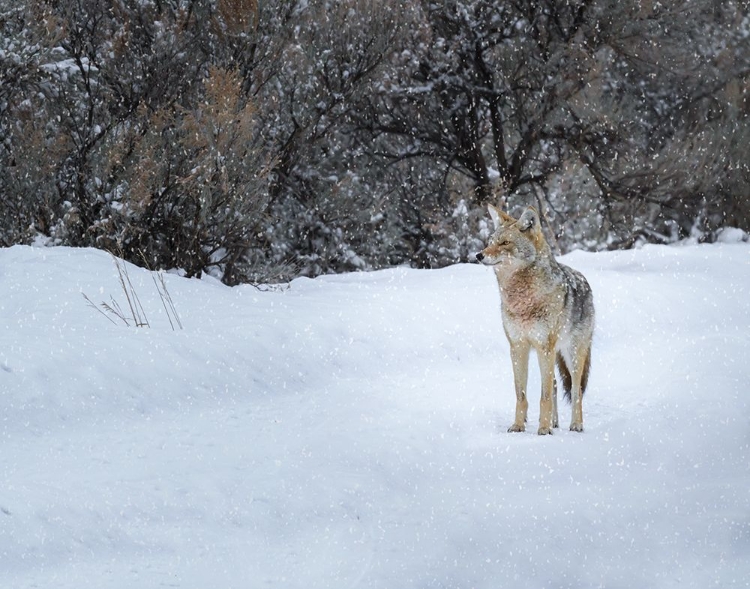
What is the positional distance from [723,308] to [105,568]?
10.2 m

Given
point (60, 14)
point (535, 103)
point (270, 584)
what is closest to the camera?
point (270, 584)

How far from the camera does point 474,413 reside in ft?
25.5

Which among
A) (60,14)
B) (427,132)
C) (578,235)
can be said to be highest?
(60,14)

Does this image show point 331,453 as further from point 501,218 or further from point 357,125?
point 357,125

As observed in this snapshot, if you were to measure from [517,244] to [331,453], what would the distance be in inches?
81.0

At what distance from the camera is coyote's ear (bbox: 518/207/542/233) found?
710 cm

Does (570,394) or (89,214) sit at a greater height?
(89,214)

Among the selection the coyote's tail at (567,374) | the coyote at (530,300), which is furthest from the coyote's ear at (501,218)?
the coyote's tail at (567,374)

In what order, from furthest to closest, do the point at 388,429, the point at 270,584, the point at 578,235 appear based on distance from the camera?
the point at 578,235 < the point at 388,429 < the point at 270,584

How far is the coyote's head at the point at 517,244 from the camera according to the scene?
707 cm

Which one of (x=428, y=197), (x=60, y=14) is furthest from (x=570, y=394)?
(x=428, y=197)

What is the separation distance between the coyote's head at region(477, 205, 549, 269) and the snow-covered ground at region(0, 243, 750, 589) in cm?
127

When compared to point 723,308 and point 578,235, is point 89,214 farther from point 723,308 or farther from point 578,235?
point 578,235

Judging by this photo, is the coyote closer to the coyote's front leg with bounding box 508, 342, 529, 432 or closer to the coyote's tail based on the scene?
the coyote's front leg with bounding box 508, 342, 529, 432
